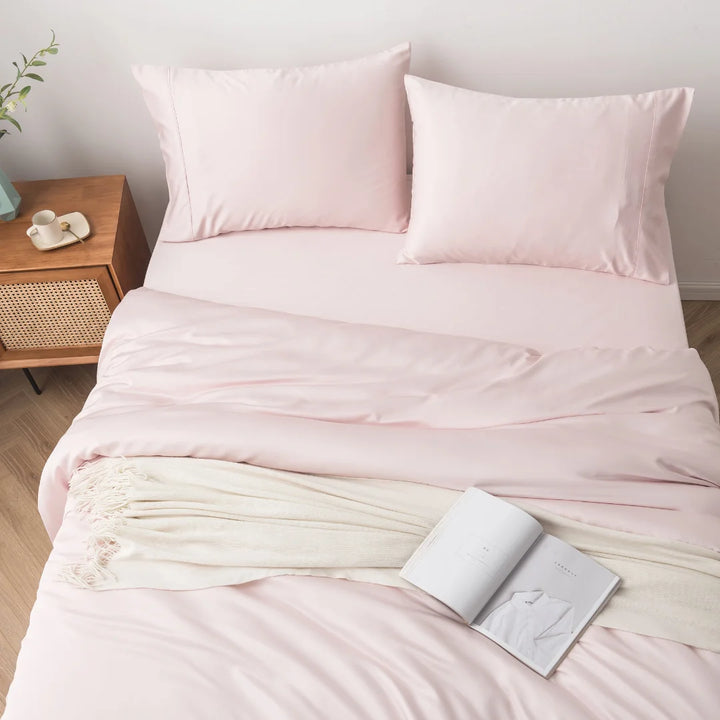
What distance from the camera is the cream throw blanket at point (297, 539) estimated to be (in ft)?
4.23

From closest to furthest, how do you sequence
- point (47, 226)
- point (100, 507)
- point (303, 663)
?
point (303, 663) → point (100, 507) → point (47, 226)

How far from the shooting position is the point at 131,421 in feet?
5.14

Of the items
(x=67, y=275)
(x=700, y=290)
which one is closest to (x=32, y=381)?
(x=67, y=275)

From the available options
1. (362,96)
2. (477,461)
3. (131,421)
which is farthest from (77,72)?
(477,461)

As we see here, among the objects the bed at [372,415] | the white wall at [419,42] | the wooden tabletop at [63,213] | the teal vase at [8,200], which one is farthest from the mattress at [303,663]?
the white wall at [419,42]

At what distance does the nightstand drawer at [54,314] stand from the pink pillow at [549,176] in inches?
37.2

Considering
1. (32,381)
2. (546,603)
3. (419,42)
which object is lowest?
(546,603)

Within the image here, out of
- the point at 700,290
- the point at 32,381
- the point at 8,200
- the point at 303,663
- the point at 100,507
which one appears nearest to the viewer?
the point at 303,663

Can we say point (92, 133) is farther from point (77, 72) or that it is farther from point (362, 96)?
point (362, 96)

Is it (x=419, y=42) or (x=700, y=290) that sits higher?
(x=419, y=42)

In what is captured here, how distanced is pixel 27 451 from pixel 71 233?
0.69m

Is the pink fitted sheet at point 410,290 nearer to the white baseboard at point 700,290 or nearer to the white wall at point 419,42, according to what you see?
the white wall at point 419,42

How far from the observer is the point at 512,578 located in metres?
1.36

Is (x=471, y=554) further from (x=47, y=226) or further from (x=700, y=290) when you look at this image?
(x=700, y=290)
